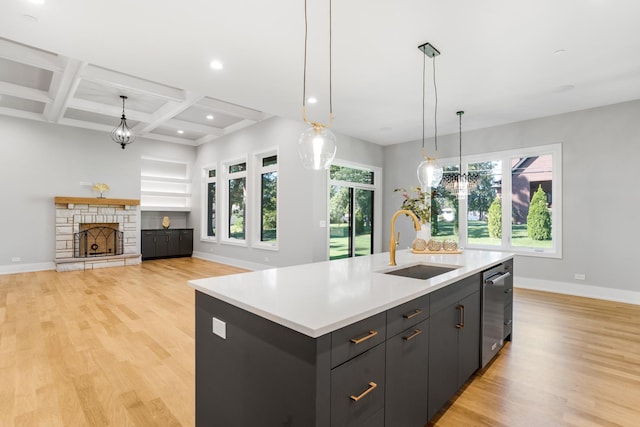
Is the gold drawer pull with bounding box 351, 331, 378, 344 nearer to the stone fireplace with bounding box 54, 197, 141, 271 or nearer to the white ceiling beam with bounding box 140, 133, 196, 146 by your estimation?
the stone fireplace with bounding box 54, 197, 141, 271

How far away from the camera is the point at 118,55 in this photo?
348cm

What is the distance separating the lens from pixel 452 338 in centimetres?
208

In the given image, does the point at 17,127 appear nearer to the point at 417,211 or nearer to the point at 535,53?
the point at 417,211

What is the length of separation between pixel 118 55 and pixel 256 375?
3.81 metres

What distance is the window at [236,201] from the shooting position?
7.82 metres

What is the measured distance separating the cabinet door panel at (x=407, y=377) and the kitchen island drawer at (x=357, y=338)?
12 cm

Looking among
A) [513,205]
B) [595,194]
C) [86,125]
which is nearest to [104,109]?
[86,125]

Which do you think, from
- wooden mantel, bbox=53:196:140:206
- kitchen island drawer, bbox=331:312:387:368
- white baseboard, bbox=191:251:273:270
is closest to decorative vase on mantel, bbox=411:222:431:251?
kitchen island drawer, bbox=331:312:387:368

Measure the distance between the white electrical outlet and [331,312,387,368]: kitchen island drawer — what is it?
65cm

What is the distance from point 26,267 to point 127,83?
5159 mm

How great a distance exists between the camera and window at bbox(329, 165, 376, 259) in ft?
21.8

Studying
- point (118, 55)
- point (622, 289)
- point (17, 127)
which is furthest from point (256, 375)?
point (17, 127)

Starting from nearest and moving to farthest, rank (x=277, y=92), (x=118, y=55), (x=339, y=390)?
1. (x=339, y=390)
2. (x=118, y=55)
3. (x=277, y=92)

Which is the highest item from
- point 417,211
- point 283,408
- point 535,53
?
point 535,53
